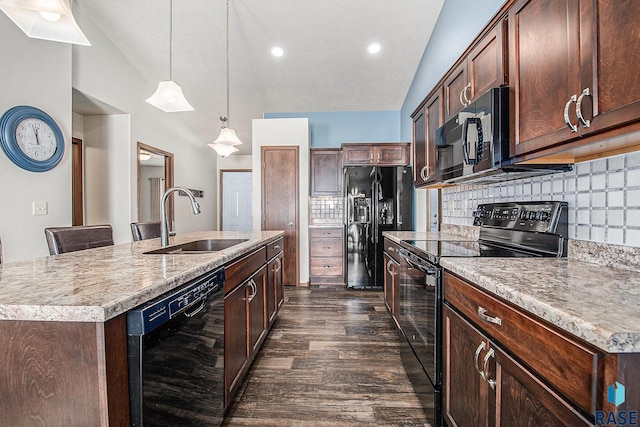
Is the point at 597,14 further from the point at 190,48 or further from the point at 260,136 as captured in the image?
the point at 190,48

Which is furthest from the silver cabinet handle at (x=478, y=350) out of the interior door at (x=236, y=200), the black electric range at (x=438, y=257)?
the interior door at (x=236, y=200)

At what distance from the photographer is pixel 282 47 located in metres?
3.73

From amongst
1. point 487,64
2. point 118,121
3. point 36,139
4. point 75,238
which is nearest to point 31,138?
point 36,139

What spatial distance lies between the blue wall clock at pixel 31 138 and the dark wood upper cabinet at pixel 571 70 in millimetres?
3800

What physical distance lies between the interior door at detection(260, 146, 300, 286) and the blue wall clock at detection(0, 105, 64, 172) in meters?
2.30

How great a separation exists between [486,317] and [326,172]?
3.80m

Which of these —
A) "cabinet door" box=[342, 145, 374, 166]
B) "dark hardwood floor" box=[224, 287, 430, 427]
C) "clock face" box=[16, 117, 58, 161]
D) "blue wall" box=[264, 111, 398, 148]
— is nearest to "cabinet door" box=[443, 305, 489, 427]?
"dark hardwood floor" box=[224, 287, 430, 427]

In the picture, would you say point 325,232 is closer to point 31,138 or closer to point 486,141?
point 486,141

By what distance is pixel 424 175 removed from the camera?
8.04ft

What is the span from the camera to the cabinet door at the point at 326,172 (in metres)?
4.60

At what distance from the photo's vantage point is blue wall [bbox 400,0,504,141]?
2338mm

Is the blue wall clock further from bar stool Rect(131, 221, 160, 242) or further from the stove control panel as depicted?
the stove control panel

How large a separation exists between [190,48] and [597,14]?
13.7 feet

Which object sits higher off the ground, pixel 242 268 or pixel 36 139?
pixel 36 139
